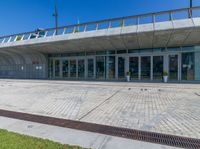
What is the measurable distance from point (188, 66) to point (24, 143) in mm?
16476

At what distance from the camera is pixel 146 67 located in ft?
54.7

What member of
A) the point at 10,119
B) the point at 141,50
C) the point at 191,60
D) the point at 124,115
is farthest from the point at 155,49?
the point at 10,119

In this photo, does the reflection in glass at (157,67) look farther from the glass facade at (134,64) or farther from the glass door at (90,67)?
the glass door at (90,67)

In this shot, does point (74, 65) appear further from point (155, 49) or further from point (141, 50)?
point (155, 49)

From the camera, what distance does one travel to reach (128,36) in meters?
12.8

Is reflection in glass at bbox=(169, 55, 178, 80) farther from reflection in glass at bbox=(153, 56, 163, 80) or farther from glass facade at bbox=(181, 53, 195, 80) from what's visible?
reflection in glass at bbox=(153, 56, 163, 80)

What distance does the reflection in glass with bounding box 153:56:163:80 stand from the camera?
1616cm

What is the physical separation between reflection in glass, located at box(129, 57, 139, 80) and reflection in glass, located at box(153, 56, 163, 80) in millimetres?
1868

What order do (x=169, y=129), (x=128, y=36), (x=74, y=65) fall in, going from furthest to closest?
(x=74, y=65) < (x=128, y=36) < (x=169, y=129)

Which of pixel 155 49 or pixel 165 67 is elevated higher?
pixel 155 49

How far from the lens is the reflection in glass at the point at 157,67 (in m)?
16.2

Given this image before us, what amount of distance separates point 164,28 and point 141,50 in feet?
18.5

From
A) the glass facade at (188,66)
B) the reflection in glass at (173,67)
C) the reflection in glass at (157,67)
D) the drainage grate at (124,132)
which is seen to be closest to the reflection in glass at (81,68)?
the reflection in glass at (157,67)

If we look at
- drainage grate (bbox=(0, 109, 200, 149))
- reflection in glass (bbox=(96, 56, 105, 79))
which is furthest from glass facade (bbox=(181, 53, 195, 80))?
drainage grate (bbox=(0, 109, 200, 149))
